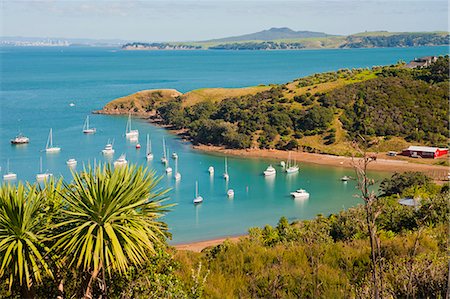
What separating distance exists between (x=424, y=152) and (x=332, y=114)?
1176 centimetres

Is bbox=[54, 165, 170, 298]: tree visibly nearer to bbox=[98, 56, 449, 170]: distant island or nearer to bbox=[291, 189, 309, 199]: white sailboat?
bbox=[291, 189, 309, 199]: white sailboat

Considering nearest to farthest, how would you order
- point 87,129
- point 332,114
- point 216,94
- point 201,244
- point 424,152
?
point 201,244, point 424,152, point 332,114, point 87,129, point 216,94

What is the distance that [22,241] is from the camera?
8.25 meters

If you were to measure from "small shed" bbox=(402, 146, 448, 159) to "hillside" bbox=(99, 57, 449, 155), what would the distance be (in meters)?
2.34

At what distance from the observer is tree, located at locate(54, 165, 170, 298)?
8102 mm

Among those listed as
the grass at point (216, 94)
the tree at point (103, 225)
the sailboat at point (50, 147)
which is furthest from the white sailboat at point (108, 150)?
the tree at point (103, 225)

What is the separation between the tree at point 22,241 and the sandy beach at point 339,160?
33773 mm

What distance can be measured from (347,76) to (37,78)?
274 feet

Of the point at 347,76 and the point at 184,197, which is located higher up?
the point at 347,76

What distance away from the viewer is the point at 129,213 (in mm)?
8602

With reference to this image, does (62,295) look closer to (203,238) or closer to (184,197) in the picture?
(203,238)

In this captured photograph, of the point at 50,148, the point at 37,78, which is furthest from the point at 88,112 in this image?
the point at 37,78

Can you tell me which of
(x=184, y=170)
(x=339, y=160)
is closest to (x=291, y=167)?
(x=339, y=160)

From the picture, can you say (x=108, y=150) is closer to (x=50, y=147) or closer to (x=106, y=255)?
(x=50, y=147)
